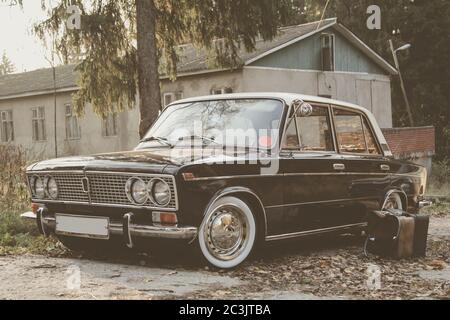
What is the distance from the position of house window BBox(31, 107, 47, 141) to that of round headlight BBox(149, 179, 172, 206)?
2622cm

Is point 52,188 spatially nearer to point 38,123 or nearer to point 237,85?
point 237,85

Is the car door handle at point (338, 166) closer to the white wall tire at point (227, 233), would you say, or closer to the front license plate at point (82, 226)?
the white wall tire at point (227, 233)

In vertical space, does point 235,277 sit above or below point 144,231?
below

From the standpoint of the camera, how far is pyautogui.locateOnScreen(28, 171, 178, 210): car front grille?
6.21 metres

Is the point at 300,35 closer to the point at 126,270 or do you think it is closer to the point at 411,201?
the point at 411,201

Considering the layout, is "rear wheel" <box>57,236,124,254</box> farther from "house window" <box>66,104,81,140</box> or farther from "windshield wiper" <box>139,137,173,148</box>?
"house window" <box>66,104,81,140</box>

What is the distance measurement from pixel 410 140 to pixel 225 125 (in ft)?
64.7

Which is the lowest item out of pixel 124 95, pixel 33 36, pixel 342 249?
pixel 342 249

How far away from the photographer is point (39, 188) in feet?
24.0

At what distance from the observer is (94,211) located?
670cm

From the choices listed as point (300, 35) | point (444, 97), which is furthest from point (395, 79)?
point (300, 35)

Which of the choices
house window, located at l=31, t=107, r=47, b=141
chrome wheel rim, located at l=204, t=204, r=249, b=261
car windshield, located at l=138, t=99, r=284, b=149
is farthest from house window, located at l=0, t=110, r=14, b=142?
chrome wheel rim, located at l=204, t=204, r=249, b=261

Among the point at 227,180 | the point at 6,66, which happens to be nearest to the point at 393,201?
the point at 227,180
